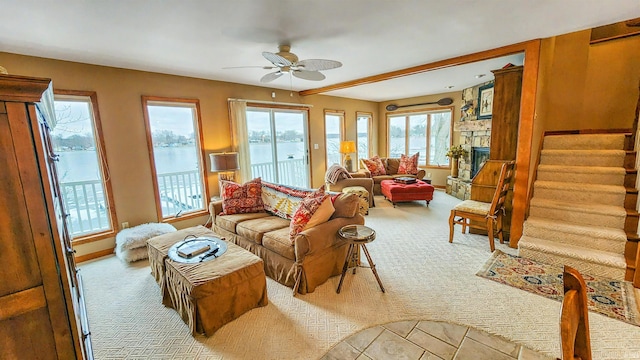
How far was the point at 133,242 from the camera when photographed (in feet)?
10.5

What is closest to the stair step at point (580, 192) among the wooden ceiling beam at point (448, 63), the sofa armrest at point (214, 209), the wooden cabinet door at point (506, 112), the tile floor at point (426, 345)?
the wooden cabinet door at point (506, 112)

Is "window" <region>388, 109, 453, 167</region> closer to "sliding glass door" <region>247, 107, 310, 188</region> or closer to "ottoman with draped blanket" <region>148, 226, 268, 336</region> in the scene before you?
"sliding glass door" <region>247, 107, 310, 188</region>

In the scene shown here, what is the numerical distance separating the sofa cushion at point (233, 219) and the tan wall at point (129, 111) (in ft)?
3.95

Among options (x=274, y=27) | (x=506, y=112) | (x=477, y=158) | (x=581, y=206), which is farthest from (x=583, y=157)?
(x=274, y=27)

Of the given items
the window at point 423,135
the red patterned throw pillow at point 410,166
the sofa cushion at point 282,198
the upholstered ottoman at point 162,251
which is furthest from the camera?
the window at point 423,135

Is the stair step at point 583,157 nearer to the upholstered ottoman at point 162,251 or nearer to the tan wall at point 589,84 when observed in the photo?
the tan wall at point 589,84

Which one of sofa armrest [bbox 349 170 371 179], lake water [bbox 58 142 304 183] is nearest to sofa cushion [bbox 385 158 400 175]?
sofa armrest [bbox 349 170 371 179]

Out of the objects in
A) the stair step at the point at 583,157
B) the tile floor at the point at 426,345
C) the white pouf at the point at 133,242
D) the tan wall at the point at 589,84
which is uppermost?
the tan wall at the point at 589,84

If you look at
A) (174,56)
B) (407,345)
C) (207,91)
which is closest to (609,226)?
(407,345)

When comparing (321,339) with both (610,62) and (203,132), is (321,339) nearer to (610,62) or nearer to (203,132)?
(203,132)

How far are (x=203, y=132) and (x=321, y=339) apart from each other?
366 centimetres

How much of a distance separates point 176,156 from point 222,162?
75 centimetres

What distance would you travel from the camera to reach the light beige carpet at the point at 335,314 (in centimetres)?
183

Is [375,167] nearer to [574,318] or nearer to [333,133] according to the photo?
[333,133]
